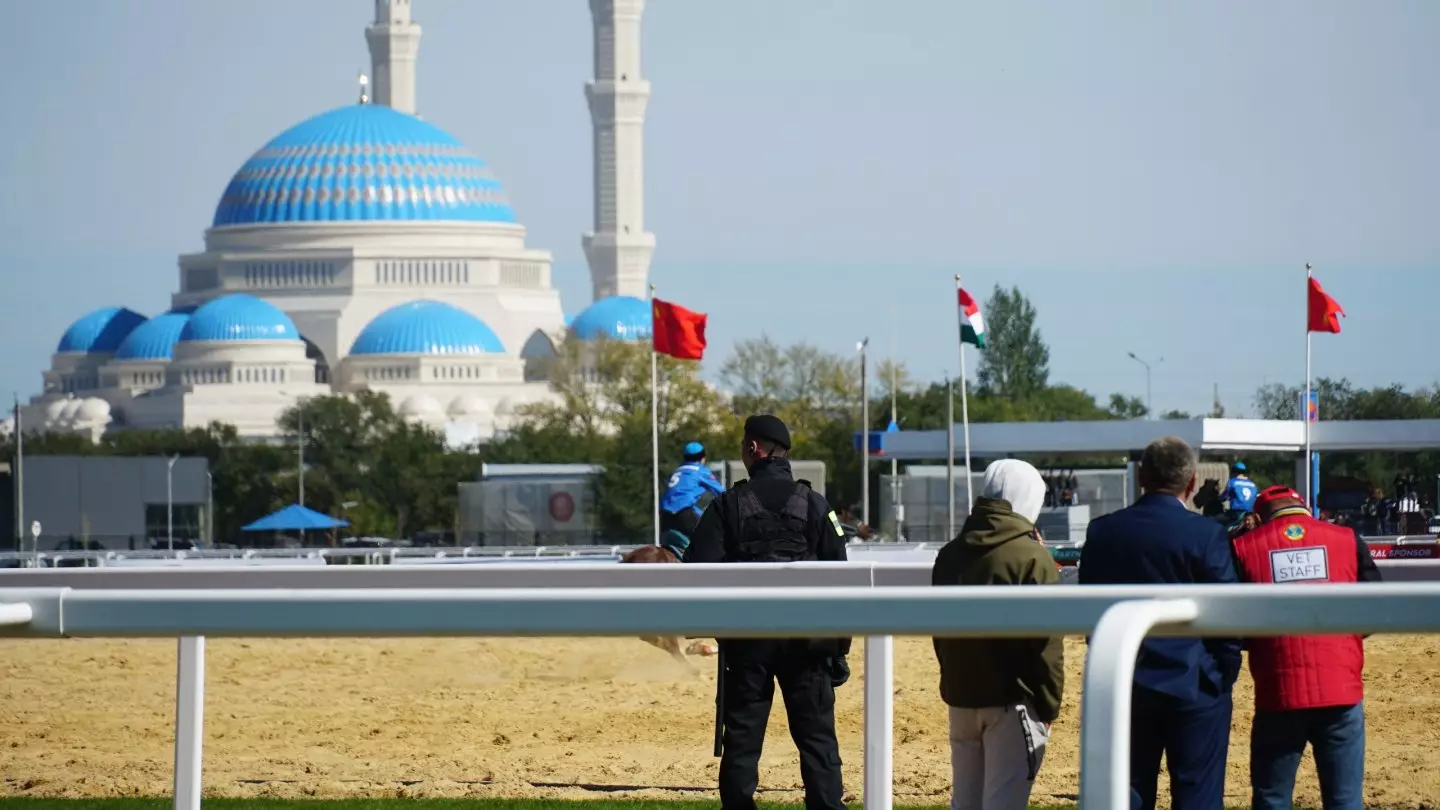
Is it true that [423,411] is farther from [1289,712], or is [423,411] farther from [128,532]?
[1289,712]

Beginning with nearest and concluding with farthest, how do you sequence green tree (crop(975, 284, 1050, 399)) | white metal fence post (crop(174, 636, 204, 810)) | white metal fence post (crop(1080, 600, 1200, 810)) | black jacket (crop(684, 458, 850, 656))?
white metal fence post (crop(1080, 600, 1200, 810)) → white metal fence post (crop(174, 636, 204, 810)) → black jacket (crop(684, 458, 850, 656)) → green tree (crop(975, 284, 1050, 399))

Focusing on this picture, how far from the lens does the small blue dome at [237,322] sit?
9756cm

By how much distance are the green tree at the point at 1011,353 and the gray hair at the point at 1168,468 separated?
72.9 meters

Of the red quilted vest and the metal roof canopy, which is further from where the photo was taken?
the metal roof canopy

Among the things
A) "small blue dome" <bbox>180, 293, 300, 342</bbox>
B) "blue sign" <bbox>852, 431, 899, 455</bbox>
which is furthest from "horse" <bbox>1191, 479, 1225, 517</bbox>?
"small blue dome" <bbox>180, 293, 300, 342</bbox>

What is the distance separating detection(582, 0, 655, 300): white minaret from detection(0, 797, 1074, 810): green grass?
320 feet

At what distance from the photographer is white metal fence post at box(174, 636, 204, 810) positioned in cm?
486

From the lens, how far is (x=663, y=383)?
208 ft

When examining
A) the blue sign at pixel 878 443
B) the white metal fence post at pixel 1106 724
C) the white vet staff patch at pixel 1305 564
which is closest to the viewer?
the white metal fence post at pixel 1106 724

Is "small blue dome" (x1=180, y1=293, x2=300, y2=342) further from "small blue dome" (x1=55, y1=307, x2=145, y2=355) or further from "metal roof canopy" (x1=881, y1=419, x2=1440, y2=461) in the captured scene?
"metal roof canopy" (x1=881, y1=419, x2=1440, y2=461)

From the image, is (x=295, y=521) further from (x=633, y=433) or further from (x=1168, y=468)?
(x=1168, y=468)

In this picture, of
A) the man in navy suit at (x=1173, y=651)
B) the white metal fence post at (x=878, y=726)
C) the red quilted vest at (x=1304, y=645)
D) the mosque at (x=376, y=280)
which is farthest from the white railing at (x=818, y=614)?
the mosque at (x=376, y=280)

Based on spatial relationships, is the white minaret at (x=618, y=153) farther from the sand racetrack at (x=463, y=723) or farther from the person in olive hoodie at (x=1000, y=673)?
the person in olive hoodie at (x=1000, y=673)

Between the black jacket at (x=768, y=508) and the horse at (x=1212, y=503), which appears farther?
the horse at (x=1212, y=503)
